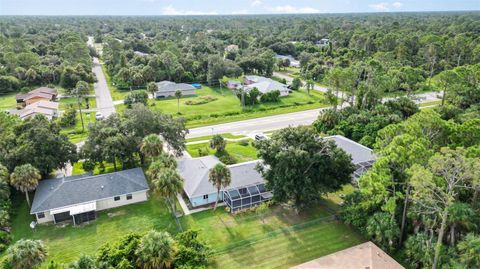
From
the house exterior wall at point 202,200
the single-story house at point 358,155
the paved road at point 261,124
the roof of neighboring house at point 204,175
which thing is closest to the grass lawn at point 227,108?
the paved road at point 261,124

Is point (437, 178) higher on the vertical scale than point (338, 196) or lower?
higher

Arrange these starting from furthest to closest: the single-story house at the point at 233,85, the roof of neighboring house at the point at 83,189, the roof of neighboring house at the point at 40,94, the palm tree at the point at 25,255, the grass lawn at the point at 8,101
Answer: the single-story house at the point at 233,85 < the roof of neighboring house at the point at 40,94 < the grass lawn at the point at 8,101 < the roof of neighboring house at the point at 83,189 < the palm tree at the point at 25,255

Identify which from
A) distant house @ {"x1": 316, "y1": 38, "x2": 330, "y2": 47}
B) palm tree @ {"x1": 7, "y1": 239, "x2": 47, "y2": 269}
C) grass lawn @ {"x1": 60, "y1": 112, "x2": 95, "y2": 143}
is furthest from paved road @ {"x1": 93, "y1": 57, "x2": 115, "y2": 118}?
distant house @ {"x1": 316, "y1": 38, "x2": 330, "y2": 47}

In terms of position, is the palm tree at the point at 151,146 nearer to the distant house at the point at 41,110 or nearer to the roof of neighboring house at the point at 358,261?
the roof of neighboring house at the point at 358,261

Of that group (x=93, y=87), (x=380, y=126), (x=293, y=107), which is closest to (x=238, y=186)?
(x=380, y=126)

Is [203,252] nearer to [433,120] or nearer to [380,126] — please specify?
[433,120]

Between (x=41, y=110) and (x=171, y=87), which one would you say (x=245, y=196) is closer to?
(x=41, y=110)

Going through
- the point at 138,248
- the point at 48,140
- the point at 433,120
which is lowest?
the point at 138,248
